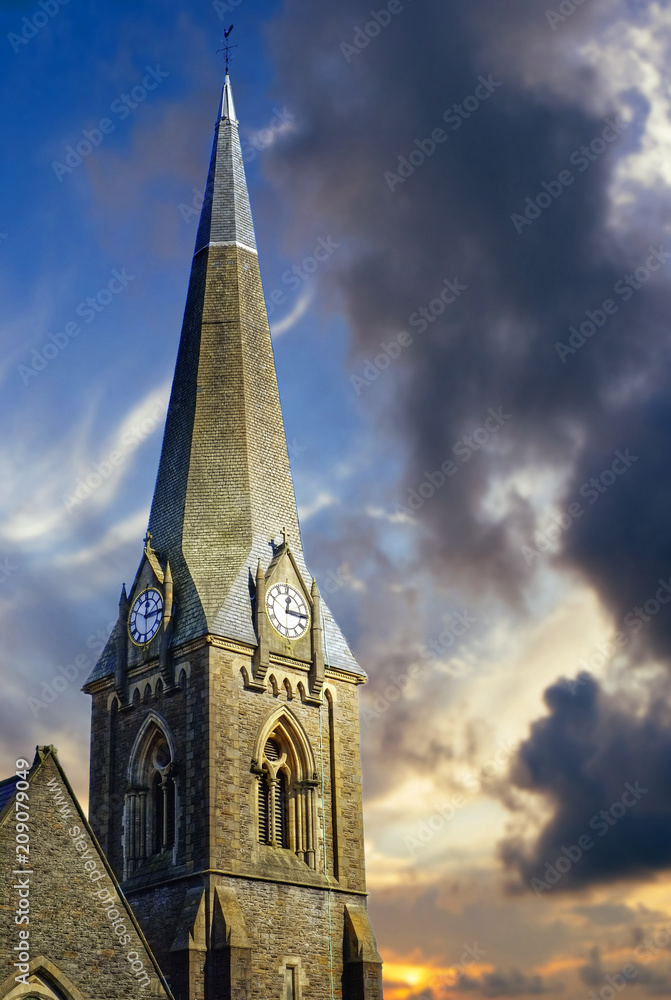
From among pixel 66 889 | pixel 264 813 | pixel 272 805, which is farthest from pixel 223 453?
pixel 66 889

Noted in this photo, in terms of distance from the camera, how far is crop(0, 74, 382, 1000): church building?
42.7 metres

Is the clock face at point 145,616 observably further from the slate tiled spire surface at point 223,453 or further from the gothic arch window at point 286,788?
the gothic arch window at point 286,788

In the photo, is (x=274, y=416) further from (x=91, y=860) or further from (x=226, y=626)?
(x=91, y=860)

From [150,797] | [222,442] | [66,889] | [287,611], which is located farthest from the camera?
[222,442]

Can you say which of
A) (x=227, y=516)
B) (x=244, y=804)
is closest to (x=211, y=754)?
(x=244, y=804)

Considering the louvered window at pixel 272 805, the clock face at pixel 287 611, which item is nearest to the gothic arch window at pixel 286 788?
the louvered window at pixel 272 805

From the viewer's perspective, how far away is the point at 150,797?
1822 inches

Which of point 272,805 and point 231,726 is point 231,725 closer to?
point 231,726

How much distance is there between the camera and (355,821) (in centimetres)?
4731

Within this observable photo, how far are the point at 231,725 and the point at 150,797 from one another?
13.4ft

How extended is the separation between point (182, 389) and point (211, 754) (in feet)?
49.9

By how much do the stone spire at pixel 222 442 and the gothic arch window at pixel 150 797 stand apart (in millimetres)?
3427

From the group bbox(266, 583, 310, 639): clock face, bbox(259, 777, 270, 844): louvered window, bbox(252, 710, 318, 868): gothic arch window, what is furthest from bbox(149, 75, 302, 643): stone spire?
bbox(259, 777, 270, 844): louvered window

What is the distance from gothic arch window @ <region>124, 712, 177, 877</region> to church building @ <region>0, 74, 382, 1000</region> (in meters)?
0.05
